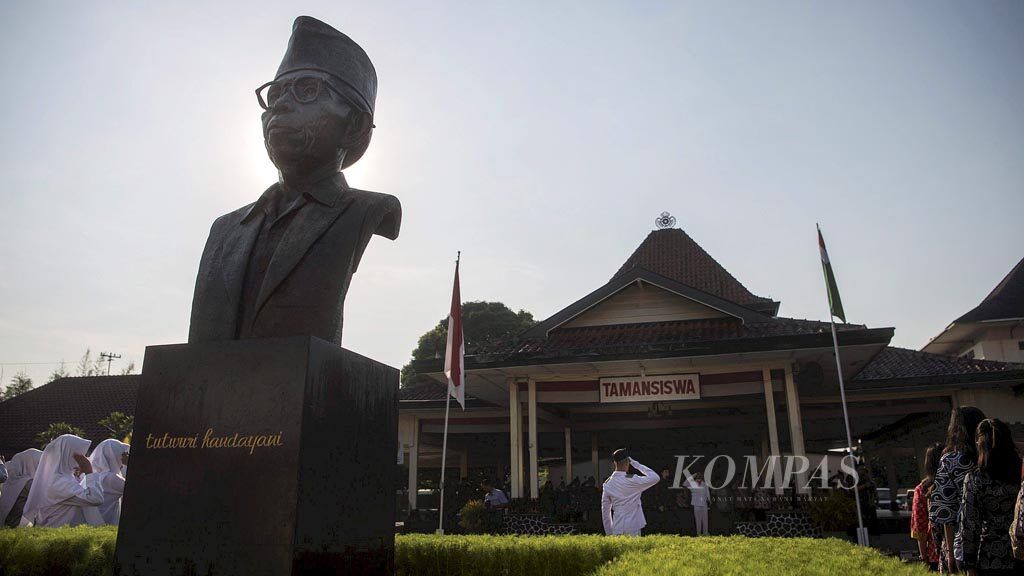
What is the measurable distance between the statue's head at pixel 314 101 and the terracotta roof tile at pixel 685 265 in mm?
15092

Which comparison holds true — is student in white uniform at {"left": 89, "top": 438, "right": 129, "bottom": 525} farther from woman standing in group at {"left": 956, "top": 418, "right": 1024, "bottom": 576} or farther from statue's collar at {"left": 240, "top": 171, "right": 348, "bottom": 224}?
woman standing in group at {"left": 956, "top": 418, "right": 1024, "bottom": 576}

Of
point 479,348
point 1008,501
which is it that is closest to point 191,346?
point 1008,501

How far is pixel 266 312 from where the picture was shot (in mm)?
3607

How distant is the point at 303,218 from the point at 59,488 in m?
7.91

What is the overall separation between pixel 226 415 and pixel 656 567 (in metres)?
3.18

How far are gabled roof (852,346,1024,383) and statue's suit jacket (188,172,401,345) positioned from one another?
12357 millimetres

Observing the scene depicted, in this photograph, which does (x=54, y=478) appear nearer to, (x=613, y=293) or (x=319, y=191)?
(x=319, y=191)

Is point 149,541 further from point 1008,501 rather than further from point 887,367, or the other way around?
point 887,367

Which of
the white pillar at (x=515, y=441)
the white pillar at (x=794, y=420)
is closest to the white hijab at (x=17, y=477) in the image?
the white pillar at (x=515, y=441)

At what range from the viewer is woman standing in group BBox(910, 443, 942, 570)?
253 inches

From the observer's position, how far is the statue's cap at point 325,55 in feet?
13.0

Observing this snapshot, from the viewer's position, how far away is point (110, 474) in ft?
34.1

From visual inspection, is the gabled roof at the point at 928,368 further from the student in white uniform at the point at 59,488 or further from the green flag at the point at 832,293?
the student in white uniform at the point at 59,488

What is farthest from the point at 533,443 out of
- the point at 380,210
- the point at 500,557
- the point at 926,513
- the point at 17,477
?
the point at 380,210
